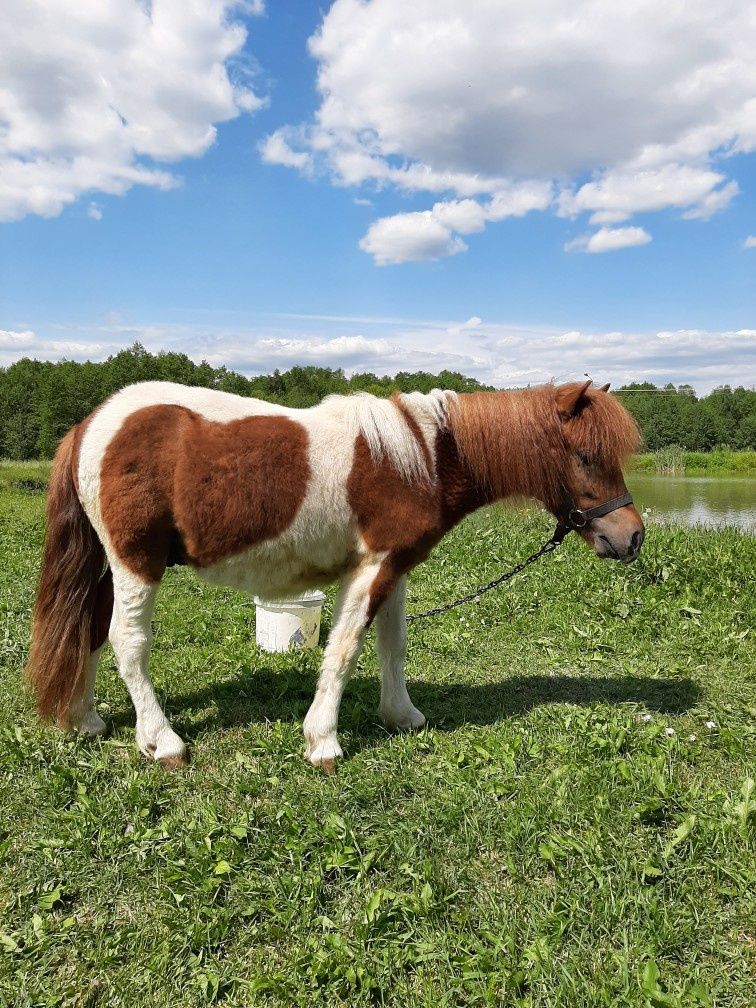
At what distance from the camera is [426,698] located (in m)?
4.39

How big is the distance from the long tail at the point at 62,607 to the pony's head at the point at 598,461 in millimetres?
2810

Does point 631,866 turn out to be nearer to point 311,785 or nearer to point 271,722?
point 311,785

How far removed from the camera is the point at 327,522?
3330 mm

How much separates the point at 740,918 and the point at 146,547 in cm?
312

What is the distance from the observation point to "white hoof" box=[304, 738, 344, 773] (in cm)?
338

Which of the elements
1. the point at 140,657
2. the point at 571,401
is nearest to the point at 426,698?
the point at 140,657

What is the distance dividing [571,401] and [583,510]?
0.66 meters

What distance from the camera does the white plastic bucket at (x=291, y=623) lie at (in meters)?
5.16

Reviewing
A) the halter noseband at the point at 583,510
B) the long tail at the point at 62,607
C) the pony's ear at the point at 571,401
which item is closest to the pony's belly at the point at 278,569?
the long tail at the point at 62,607

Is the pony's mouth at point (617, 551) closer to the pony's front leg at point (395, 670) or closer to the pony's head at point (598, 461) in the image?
the pony's head at point (598, 461)

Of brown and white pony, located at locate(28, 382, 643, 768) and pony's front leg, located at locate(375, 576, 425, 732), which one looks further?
pony's front leg, located at locate(375, 576, 425, 732)

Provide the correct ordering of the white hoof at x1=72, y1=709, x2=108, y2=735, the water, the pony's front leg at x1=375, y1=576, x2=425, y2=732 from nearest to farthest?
the white hoof at x1=72, y1=709, x2=108, y2=735, the pony's front leg at x1=375, y1=576, x2=425, y2=732, the water

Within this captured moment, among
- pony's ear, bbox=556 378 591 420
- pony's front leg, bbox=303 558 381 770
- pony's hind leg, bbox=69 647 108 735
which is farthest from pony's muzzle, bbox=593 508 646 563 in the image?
pony's hind leg, bbox=69 647 108 735

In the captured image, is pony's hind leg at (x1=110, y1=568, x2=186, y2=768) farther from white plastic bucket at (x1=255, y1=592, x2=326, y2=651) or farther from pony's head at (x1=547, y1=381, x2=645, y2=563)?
pony's head at (x1=547, y1=381, x2=645, y2=563)
